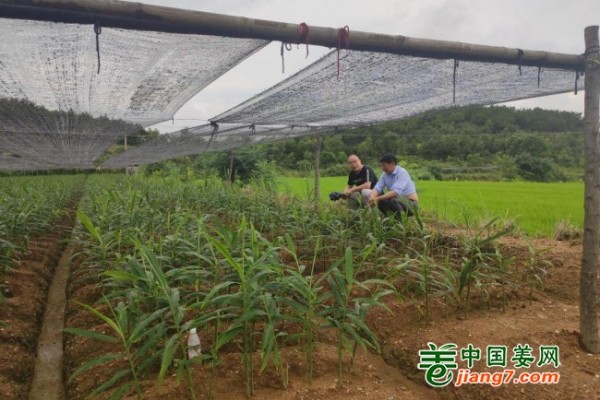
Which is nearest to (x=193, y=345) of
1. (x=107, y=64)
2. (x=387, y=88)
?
(x=107, y=64)

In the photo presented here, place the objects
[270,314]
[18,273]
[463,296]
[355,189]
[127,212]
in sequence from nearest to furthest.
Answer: [270,314]
[463,296]
[18,273]
[127,212]
[355,189]

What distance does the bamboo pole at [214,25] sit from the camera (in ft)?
5.11

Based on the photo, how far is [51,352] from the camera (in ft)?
7.23

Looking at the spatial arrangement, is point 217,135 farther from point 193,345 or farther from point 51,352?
point 193,345

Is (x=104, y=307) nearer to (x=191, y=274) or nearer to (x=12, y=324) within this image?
(x=12, y=324)

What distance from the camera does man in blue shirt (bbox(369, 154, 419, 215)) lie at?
4.22 m

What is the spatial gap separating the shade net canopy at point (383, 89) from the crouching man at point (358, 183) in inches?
23.5

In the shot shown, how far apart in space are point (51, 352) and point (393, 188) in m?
3.34

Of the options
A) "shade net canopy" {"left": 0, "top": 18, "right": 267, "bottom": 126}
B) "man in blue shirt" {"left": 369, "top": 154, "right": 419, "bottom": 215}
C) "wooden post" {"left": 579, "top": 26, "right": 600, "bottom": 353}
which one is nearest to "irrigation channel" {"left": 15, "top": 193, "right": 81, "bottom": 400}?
"shade net canopy" {"left": 0, "top": 18, "right": 267, "bottom": 126}

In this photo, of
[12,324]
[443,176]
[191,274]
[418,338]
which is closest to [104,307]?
[12,324]

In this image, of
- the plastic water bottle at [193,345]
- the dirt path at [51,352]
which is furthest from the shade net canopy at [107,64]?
the dirt path at [51,352]

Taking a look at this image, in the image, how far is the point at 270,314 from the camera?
1.49 metres

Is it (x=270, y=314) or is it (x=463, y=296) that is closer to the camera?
(x=270, y=314)

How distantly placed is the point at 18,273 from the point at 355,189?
351cm
